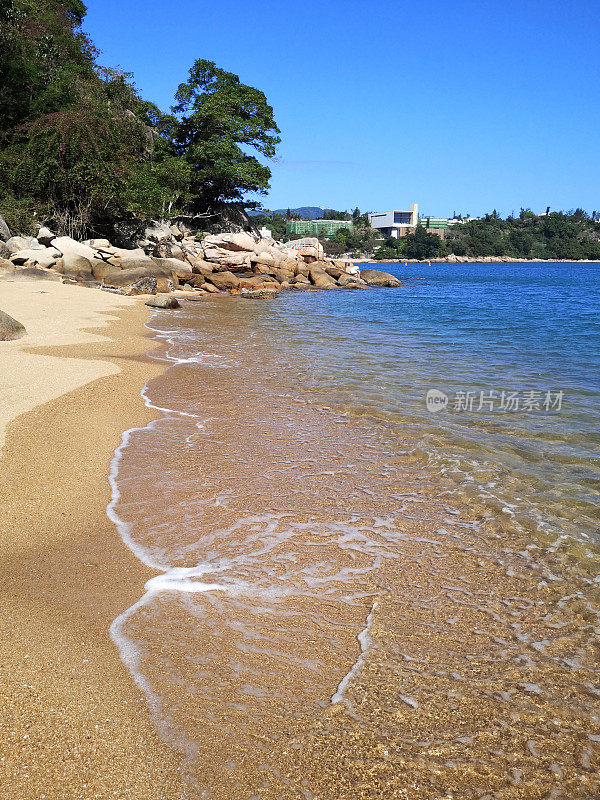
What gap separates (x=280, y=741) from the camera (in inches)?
88.8

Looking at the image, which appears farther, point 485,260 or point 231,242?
point 485,260

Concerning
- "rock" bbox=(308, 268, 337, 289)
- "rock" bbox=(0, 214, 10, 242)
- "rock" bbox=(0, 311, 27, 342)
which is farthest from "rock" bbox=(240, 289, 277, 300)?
"rock" bbox=(0, 311, 27, 342)

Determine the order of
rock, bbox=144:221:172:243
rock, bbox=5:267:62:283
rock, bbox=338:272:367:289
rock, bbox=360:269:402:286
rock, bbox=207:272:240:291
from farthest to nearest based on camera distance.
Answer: rock, bbox=360:269:402:286, rock, bbox=338:272:367:289, rock, bbox=144:221:172:243, rock, bbox=207:272:240:291, rock, bbox=5:267:62:283

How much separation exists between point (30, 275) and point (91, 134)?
10.0 meters

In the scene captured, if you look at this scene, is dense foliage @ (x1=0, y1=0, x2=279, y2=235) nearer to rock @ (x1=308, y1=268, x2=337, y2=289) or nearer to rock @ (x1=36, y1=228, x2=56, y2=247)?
rock @ (x1=36, y1=228, x2=56, y2=247)

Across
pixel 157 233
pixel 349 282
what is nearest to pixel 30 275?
pixel 157 233

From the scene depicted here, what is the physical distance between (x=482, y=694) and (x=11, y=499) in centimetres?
332

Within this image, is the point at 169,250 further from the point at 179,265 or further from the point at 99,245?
the point at 99,245

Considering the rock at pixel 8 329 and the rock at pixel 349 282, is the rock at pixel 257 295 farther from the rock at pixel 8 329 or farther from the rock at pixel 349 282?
the rock at pixel 8 329

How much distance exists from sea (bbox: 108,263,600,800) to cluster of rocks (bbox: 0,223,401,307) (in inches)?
620

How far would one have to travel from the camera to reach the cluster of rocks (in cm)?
2136

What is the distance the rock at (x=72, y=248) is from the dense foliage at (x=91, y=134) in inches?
126

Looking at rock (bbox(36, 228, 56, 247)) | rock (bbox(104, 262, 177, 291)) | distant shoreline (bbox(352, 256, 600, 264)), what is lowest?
rock (bbox(104, 262, 177, 291))

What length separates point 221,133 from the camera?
37.0 meters
